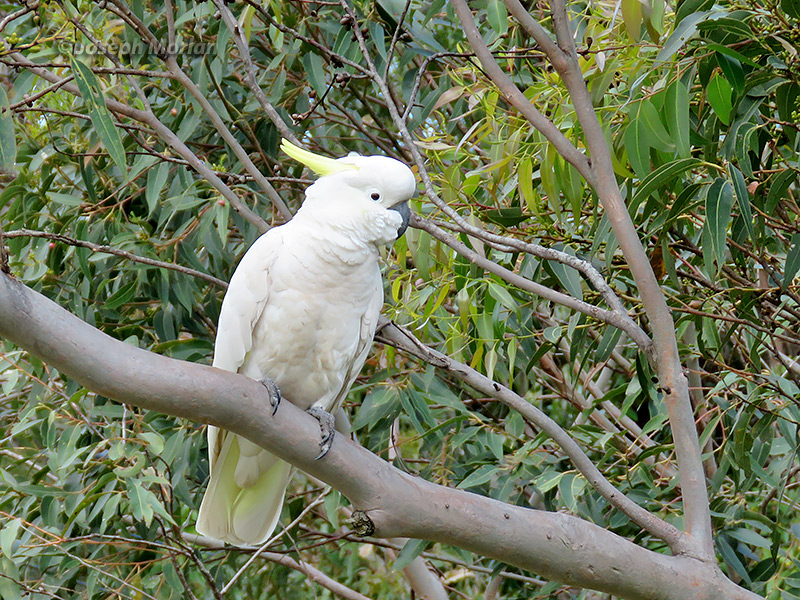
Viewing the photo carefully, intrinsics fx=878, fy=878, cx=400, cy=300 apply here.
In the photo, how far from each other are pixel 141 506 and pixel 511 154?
37.3 inches

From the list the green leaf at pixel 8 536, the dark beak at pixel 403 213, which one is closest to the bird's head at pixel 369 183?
the dark beak at pixel 403 213

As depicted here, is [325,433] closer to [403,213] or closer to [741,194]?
[403,213]

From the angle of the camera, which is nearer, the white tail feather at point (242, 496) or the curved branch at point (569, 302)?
the curved branch at point (569, 302)

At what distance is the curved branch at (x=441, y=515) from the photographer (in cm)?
113

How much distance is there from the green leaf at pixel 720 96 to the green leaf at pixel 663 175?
0.09 meters

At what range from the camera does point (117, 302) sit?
6.38ft

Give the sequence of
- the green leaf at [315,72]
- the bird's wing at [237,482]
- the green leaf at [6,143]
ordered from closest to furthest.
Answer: the green leaf at [6,143] < the bird's wing at [237,482] < the green leaf at [315,72]

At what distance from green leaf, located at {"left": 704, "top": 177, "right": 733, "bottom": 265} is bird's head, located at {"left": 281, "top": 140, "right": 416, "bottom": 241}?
0.50m

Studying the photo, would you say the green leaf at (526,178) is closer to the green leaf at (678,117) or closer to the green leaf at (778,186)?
the green leaf at (678,117)

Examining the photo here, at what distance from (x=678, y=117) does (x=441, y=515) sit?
692 millimetres

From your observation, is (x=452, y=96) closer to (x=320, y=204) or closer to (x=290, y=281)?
(x=320, y=204)

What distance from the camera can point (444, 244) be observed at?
5.70ft

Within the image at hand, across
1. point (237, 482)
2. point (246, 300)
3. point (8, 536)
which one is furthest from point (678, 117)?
point (8, 536)

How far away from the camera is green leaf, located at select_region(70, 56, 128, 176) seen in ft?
3.91
